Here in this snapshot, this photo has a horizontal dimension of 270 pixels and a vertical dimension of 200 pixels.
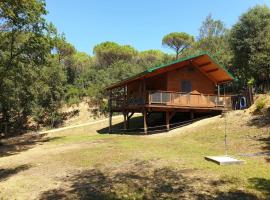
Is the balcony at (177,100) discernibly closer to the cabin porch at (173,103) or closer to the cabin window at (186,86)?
the cabin porch at (173,103)

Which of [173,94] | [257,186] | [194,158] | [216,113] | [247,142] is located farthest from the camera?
[216,113]

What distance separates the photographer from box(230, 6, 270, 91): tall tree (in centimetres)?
3005

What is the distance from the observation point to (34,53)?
20656 millimetres

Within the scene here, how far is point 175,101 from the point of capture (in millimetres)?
22266

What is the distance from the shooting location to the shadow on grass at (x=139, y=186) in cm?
721

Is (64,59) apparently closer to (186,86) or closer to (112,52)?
(112,52)

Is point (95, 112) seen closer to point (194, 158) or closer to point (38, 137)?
point (38, 137)

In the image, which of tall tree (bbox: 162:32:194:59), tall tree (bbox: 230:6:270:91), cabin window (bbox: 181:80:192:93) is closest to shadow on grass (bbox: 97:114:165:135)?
cabin window (bbox: 181:80:192:93)

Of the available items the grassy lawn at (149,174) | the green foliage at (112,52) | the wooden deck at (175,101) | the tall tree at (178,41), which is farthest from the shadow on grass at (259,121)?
the green foliage at (112,52)

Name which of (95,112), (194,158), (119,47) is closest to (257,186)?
(194,158)

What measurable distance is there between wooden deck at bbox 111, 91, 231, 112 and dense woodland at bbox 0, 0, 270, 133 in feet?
23.8

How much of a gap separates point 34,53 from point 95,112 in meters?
20.6

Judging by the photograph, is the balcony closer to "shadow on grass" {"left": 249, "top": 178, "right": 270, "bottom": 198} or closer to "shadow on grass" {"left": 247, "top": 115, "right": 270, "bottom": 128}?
"shadow on grass" {"left": 247, "top": 115, "right": 270, "bottom": 128}

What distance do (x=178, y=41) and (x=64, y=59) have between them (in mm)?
23509
